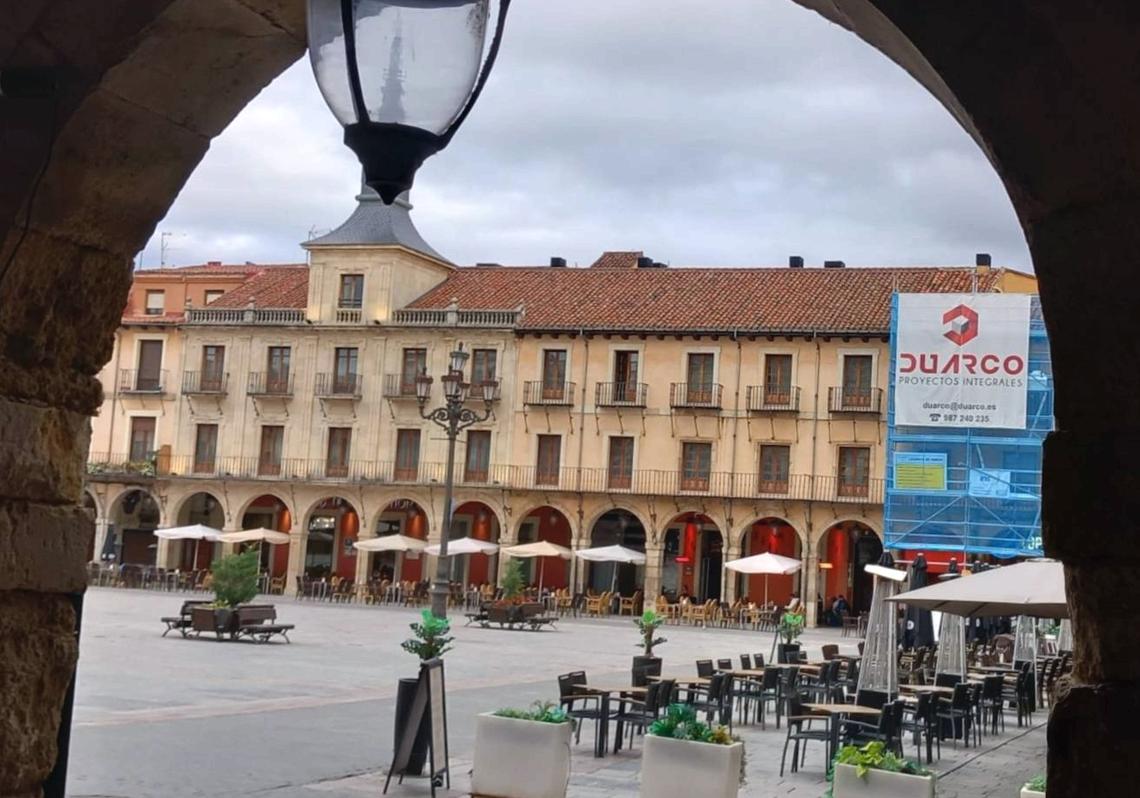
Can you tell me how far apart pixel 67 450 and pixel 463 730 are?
953cm

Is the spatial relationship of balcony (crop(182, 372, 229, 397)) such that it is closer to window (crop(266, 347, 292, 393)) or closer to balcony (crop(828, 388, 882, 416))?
window (crop(266, 347, 292, 393))

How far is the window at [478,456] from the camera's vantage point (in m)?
41.8

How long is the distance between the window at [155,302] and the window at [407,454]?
1259 centimetres

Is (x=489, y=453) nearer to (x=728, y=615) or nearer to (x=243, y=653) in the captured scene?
(x=728, y=615)

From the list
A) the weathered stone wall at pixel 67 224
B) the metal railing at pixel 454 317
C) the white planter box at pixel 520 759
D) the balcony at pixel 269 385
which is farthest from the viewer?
the balcony at pixel 269 385

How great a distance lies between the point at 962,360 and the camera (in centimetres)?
2862

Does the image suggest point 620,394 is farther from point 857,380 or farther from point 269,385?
point 269,385

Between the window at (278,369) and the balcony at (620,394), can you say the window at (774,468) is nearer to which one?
the balcony at (620,394)

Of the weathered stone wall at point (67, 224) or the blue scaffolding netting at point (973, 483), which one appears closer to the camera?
the weathered stone wall at point (67, 224)

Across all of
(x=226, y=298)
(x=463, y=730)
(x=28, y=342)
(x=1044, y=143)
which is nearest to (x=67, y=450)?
(x=28, y=342)

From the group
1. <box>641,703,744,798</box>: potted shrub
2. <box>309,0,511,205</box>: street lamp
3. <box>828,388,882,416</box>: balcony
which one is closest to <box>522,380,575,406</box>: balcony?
<box>828,388,882,416</box>: balcony

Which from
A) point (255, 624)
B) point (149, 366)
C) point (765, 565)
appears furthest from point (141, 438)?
point (255, 624)

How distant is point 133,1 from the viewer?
305cm

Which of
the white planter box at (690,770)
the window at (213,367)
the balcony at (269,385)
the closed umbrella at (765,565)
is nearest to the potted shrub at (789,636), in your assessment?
the white planter box at (690,770)
